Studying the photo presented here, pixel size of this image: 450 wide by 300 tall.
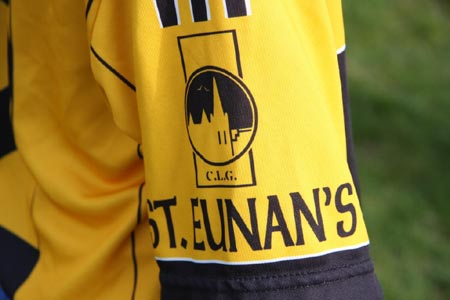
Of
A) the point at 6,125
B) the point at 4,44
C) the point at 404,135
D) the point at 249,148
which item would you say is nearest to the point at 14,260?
the point at 6,125

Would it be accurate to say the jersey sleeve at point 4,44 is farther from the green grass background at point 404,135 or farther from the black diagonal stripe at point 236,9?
the green grass background at point 404,135

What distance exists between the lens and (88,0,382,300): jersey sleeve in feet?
2.82

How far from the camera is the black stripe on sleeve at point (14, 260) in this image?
3.62ft

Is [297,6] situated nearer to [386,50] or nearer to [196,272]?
[196,272]

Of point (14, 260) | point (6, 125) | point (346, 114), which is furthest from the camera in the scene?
point (6, 125)

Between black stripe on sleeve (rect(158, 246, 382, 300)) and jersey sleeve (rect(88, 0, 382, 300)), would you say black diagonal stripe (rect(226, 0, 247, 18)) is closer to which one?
jersey sleeve (rect(88, 0, 382, 300))

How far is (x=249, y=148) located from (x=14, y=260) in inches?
16.8

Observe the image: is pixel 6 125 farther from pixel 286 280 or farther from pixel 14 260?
pixel 286 280

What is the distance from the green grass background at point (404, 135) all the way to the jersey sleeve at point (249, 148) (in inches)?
66.4

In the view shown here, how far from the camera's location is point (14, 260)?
1.12 m

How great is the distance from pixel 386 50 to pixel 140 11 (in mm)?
2943

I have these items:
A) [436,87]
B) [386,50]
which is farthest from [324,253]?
[386,50]

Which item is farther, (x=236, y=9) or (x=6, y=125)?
(x=6, y=125)

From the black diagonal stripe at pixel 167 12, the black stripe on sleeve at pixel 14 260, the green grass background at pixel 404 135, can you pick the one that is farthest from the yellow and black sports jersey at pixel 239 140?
the green grass background at pixel 404 135
